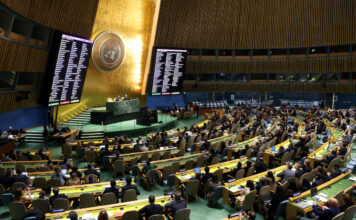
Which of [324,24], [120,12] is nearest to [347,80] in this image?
[324,24]

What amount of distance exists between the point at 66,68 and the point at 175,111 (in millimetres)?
11668

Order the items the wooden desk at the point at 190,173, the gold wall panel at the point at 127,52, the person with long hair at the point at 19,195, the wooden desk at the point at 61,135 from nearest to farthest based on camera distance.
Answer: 1. the person with long hair at the point at 19,195
2. the wooden desk at the point at 190,173
3. the wooden desk at the point at 61,135
4. the gold wall panel at the point at 127,52

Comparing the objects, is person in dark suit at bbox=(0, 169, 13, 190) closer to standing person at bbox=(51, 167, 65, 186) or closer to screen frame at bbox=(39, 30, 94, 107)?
standing person at bbox=(51, 167, 65, 186)

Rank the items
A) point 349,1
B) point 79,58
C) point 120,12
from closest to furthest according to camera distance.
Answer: point 79,58, point 120,12, point 349,1

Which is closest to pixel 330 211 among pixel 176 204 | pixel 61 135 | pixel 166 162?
pixel 176 204

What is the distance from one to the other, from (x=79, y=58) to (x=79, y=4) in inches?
135

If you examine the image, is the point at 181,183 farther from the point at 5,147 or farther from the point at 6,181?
the point at 5,147

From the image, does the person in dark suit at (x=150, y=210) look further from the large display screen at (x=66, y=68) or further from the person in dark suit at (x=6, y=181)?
the large display screen at (x=66, y=68)

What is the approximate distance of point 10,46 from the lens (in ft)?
39.8

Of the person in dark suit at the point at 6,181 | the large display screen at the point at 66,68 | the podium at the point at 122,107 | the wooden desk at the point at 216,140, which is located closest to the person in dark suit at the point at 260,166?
the wooden desk at the point at 216,140

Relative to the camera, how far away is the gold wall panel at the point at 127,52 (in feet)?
64.1

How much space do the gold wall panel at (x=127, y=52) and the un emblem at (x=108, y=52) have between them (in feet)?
1.14

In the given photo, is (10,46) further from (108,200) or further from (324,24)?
(324,24)

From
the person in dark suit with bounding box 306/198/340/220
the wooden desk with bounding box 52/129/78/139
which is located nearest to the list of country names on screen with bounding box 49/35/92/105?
the wooden desk with bounding box 52/129/78/139
